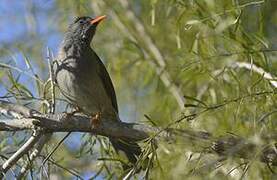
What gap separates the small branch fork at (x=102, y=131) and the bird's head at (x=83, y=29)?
6.03 feet

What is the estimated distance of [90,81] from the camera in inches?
192

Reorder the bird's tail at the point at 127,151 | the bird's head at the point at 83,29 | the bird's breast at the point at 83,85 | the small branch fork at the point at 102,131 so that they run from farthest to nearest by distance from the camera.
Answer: the bird's head at the point at 83,29 < the bird's breast at the point at 83,85 < the bird's tail at the point at 127,151 < the small branch fork at the point at 102,131

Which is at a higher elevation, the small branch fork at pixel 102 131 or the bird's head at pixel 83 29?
the bird's head at pixel 83 29

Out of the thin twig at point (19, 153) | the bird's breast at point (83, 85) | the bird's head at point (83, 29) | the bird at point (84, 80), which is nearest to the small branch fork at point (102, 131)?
the thin twig at point (19, 153)

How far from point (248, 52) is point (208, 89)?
3.59 feet

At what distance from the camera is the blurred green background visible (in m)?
3.22

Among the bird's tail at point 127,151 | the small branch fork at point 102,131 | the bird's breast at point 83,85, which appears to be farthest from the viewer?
the bird's breast at point 83,85

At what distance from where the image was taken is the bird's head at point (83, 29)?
530 cm

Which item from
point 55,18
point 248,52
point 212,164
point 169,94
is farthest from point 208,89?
point 55,18

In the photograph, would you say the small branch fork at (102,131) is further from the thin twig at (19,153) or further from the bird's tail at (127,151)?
the bird's tail at (127,151)

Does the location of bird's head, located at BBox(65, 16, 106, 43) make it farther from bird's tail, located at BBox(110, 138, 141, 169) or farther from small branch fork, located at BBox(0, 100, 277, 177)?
small branch fork, located at BBox(0, 100, 277, 177)

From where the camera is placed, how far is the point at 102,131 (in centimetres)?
346

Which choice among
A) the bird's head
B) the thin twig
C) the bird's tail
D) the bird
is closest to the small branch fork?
the thin twig

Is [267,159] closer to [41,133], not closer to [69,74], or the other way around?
[41,133]
